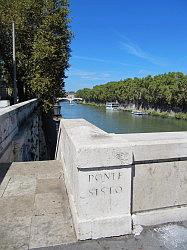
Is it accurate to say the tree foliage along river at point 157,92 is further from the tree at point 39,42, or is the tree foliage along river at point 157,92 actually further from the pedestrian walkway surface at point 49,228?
the pedestrian walkway surface at point 49,228

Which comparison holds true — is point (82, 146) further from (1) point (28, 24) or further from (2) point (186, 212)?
(1) point (28, 24)

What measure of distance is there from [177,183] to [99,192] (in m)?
1.04

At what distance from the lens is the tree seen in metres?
29.0

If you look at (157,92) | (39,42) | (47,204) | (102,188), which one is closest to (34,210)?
(47,204)

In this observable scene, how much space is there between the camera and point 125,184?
374 centimetres

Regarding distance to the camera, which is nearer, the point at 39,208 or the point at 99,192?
the point at 99,192

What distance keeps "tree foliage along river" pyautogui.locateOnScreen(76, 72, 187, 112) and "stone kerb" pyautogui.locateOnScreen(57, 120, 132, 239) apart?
7502 cm

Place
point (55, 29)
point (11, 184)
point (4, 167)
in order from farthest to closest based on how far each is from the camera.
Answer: point (55, 29) → point (4, 167) → point (11, 184)

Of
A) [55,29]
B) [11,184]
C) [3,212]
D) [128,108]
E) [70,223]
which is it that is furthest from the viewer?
[128,108]

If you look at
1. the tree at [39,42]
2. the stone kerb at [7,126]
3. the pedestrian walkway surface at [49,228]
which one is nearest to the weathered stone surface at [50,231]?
the pedestrian walkway surface at [49,228]

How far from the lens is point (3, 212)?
14.4ft

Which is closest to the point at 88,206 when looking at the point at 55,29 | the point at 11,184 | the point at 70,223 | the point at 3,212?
the point at 70,223

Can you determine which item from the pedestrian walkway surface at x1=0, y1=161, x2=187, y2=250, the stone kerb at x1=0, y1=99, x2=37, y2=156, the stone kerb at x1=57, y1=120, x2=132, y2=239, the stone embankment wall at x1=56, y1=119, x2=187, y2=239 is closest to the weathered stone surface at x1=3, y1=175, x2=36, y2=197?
the pedestrian walkway surface at x1=0, y1=161, x2=187, y2=250

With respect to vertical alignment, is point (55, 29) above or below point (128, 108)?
above
